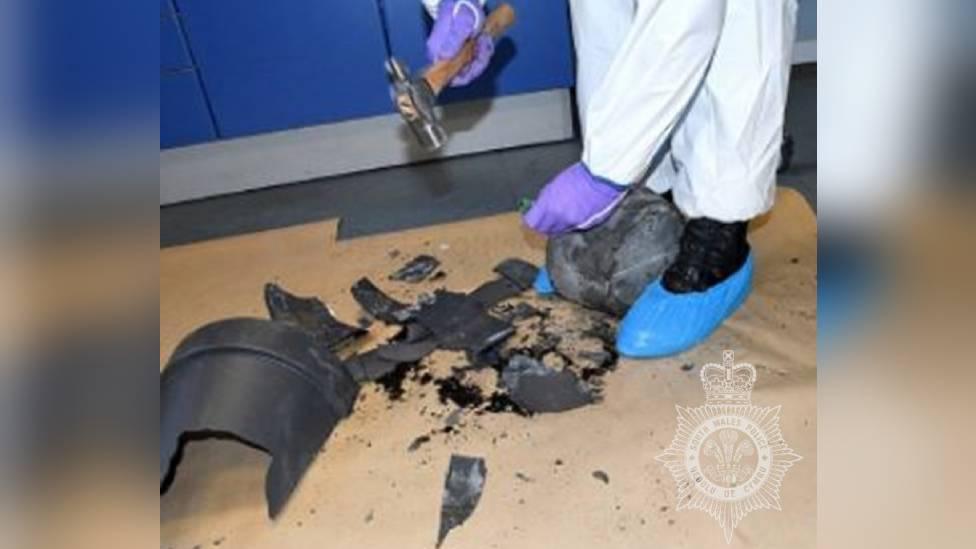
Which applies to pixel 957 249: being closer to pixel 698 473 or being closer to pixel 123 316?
pixel 123 316

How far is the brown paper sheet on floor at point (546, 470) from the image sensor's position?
0.94 metres

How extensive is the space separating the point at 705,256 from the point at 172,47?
1.20 m

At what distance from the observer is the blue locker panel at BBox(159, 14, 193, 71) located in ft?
5.41

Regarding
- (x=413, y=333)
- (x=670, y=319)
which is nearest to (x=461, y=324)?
(x=413, y=333)

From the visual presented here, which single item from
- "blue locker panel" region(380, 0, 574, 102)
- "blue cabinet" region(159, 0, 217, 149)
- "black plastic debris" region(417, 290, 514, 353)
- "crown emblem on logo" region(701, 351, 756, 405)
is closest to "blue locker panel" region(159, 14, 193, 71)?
"blue cabinet" region(159, 0, 217, 149)

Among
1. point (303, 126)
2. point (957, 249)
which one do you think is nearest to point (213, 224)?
point (303, 126)

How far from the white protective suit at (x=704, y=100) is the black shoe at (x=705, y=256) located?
0.04 meters

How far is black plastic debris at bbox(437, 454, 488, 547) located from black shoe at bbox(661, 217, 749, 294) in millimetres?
392

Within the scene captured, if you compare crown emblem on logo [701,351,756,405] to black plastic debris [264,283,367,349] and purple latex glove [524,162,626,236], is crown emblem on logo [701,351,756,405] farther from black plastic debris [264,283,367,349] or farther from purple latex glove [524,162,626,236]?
black plastic debris [264,283,367,349]

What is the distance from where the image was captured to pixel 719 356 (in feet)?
3.85

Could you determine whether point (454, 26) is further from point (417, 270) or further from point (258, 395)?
point (258, 395)

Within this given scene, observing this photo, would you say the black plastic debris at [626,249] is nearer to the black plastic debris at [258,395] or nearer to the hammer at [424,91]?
the hammer at [424,91]

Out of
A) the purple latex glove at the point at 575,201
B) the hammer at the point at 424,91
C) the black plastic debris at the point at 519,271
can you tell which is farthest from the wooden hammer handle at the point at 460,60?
the black plastic debris at the point at 519,271

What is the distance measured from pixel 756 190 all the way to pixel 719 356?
260 millimetres
